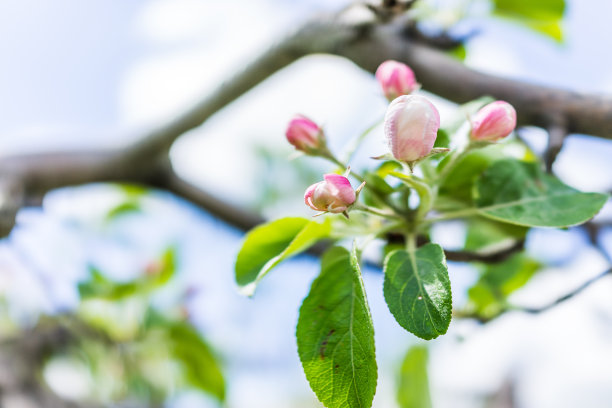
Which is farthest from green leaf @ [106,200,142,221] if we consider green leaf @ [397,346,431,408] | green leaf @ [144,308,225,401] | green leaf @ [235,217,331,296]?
green leaf @ [235,217,331,296]

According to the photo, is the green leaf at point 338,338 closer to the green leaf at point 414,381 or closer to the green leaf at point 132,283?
the green leaf at point 414,381

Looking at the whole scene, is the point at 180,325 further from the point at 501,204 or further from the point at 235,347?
the point at 501,204

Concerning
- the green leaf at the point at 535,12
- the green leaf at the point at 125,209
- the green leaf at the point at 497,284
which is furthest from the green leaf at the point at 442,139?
the green leaf at the point at 125,209

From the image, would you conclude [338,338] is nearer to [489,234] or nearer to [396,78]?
[396,78]

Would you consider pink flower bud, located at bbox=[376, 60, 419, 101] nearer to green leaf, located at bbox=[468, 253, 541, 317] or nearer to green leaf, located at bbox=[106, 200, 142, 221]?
green leaf, located at bbox=[468, 253, 541, 317]

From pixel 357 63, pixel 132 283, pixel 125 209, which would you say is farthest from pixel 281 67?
pixel 125 209

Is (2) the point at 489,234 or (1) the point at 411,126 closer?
(1) the point at 411,126

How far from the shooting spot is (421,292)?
44 centimetres

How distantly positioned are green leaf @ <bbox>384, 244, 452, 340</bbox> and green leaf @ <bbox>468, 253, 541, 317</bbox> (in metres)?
0.34

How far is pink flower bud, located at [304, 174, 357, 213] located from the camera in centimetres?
43

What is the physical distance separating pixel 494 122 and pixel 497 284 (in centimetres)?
44

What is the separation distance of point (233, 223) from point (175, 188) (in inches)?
7.4

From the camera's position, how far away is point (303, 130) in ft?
1.78

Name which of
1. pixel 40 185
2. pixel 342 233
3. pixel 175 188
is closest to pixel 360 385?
pixel 342 233
